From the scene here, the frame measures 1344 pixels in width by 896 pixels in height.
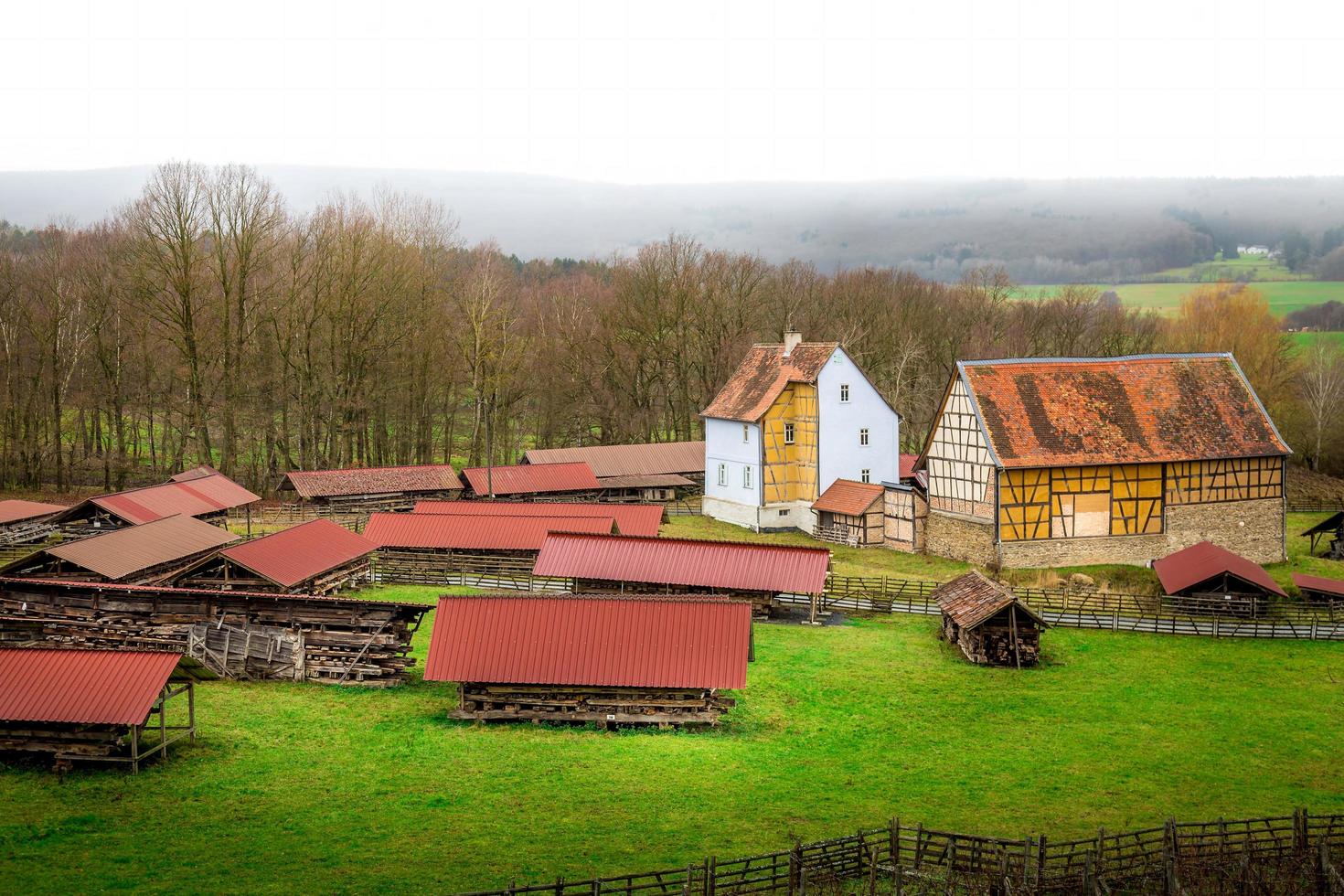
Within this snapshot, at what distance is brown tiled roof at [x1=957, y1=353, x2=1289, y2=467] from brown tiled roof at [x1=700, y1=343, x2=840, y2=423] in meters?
10.4

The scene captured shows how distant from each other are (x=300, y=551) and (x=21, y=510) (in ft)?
52.8

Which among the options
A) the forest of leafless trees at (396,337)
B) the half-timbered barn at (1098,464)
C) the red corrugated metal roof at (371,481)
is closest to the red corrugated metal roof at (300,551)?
the red corrugated metal roof at (371,481)

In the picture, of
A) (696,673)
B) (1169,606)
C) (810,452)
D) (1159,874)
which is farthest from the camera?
(810,452)

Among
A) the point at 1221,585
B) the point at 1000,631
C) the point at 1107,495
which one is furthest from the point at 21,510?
the point at 1221,585

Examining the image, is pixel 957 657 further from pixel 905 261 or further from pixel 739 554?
pixel 905 261

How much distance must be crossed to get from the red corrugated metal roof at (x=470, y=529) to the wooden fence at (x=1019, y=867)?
2661 cm

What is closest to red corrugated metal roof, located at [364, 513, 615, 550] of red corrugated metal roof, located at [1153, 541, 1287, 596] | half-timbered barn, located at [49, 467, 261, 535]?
half-timbered barn, located at [49, 467, 261, 535]

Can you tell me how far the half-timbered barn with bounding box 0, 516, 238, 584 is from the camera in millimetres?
35469

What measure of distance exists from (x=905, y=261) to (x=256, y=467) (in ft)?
425

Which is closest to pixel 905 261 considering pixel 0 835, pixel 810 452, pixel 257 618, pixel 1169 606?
pixel 810 452

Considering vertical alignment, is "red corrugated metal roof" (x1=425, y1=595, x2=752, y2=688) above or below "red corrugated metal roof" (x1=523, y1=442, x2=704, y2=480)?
below

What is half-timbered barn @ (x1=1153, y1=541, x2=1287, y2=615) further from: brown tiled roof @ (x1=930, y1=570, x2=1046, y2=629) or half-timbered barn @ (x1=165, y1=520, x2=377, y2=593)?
half-timbered barn @ (x1=165, y1=520, x2=377, y2=593)

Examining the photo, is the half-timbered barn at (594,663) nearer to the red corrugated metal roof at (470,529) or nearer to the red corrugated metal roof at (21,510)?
the red corrugated metal roof at (470,529)

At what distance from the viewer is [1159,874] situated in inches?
709
